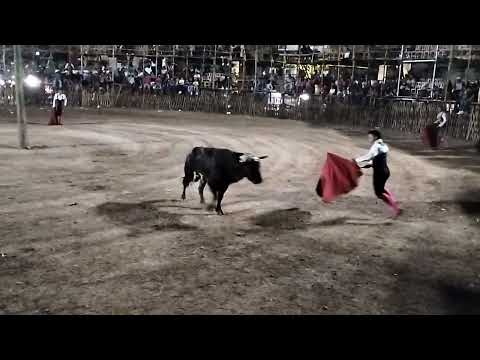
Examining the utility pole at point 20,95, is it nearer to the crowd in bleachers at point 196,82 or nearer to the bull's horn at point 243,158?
the bull's horn at point 243,158

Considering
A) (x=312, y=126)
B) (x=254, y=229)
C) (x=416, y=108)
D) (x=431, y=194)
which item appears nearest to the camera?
(x=254, y=229)

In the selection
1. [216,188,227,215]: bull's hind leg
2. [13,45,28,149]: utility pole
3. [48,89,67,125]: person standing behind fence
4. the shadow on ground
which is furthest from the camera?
[48,89,67,125]: person standing behind fence

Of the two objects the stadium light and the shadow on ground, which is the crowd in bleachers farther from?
the shadow on ground

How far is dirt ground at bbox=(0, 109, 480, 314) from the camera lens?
568 centimetres

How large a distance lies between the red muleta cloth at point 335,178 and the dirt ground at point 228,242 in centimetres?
58

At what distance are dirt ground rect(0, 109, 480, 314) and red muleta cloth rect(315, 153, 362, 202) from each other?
582 mm

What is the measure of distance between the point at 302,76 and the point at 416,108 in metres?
10.6

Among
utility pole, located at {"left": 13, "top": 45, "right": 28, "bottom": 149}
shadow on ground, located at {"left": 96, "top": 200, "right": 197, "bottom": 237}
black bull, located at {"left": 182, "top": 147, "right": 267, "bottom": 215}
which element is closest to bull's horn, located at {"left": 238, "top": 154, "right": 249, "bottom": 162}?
black bull, located at {"left": 182, "top": 147, "right": 267, "bottom": 215}

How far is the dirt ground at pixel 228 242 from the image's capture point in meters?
5.68

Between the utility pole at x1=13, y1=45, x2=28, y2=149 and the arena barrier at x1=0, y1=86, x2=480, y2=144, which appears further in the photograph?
the arena barrier at x1=0, y1=86, x2=480, y2=144

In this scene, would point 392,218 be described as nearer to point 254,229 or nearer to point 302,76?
point 254,229

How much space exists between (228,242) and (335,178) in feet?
9.07

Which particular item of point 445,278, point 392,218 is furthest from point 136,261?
point 392,218

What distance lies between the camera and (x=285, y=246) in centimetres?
764
